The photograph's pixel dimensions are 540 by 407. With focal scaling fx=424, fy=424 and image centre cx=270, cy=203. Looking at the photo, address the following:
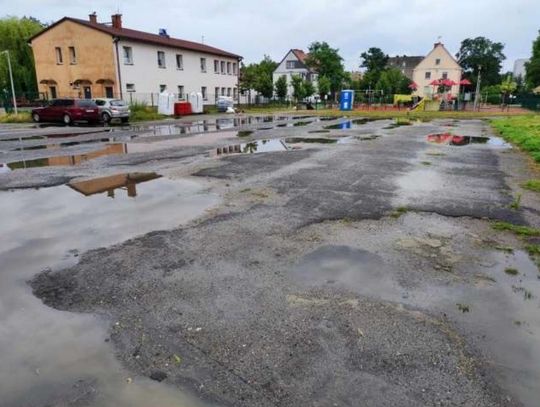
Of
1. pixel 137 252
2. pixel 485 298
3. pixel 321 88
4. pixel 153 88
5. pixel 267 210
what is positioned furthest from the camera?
pixel 321 88

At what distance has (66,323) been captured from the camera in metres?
3.95

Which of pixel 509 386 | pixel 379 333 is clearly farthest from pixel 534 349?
pixel 379 333

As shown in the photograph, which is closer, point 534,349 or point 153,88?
point 534,349

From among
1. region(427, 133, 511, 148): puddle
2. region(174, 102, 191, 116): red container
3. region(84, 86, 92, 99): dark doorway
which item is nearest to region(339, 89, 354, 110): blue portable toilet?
region(174, 102, 191, 116): red container

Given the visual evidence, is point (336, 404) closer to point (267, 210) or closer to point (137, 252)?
point (137, 252)

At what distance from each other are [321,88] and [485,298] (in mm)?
64129

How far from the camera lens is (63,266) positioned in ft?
17.1

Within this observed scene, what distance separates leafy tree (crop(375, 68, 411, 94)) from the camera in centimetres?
6500

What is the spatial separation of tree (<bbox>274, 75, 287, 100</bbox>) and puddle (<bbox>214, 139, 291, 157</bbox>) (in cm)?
4730

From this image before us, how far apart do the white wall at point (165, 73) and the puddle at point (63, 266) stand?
112 ft

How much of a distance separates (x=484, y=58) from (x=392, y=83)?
54.2m

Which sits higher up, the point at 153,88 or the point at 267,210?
the point at 153,88

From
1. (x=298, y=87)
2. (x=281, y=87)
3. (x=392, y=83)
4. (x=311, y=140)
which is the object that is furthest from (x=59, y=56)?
(x=392, y=83)

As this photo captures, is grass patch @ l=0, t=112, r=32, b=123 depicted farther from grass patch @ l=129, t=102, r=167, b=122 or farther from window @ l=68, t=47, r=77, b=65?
window @ l=68, t=47, r=77, b=65
